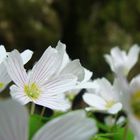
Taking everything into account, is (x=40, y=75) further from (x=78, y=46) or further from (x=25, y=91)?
(x=78, y=46)

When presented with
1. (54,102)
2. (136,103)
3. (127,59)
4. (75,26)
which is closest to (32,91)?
(54,102)

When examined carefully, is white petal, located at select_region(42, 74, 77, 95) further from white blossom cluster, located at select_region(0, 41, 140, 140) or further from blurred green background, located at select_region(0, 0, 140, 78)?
blurred green background, located at select_region(0, 0, 140, 78)

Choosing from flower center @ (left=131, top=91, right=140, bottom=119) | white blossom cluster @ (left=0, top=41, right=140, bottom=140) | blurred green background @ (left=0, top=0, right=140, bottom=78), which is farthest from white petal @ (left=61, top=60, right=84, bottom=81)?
blurred green background @ (left=0, top=0, right=140, bottom=78)

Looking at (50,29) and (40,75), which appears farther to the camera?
(50,29)

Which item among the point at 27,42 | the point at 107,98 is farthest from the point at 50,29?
the point at 107,98

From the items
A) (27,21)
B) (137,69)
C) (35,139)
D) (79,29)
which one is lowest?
(35,139)

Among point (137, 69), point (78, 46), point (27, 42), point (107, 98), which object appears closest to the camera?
point (107, 98)

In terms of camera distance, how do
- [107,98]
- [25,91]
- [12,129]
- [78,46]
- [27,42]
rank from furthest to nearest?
[78,46], [27,42], [107,98], [25,91], [12,129]
